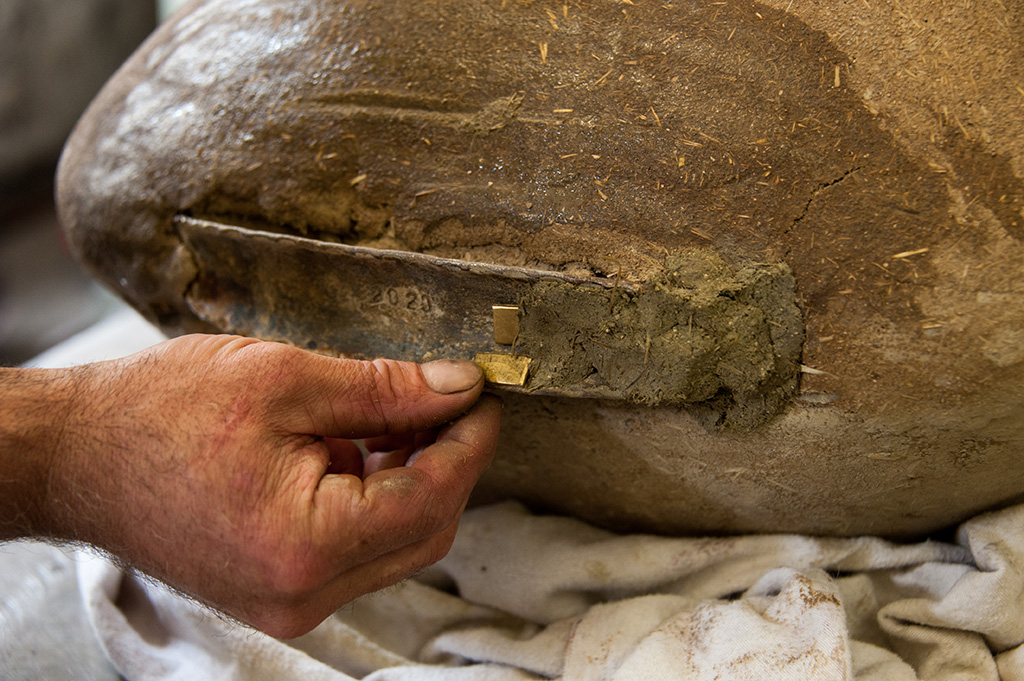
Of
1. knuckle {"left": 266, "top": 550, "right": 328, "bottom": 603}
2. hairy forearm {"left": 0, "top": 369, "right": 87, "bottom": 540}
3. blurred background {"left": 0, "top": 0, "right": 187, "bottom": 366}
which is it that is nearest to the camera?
knuckle {"left": 266, "top": 550, "right": 328, "bottom": 603}

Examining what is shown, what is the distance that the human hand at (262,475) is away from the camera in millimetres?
945

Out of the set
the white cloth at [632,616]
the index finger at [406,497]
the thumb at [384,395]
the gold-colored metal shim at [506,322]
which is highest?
the gold-colored metal shim at [506,322]

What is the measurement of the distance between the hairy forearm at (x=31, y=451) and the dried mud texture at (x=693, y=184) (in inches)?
13.3

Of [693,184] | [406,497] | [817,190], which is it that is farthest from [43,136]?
[817,190]

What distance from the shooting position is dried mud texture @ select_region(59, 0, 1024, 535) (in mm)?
979

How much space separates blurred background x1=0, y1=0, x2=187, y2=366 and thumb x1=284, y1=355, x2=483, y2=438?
239 cm

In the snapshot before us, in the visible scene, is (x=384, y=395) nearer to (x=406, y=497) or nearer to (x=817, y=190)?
(x=406, y=497)

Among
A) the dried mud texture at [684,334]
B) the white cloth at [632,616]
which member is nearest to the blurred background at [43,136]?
the white cloth at [632,616]

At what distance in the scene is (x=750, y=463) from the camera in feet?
3.71

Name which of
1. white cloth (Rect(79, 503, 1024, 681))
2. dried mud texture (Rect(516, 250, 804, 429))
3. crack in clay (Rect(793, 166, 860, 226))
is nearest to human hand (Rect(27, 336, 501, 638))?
dried mud texture (Rect(516, 250, 804, 429))

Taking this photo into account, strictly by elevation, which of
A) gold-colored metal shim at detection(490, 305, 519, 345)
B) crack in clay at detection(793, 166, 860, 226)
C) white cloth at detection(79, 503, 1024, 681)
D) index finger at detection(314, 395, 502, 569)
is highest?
crack in clay at detection(793, 166, 860, 226)

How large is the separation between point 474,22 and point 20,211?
110 inches

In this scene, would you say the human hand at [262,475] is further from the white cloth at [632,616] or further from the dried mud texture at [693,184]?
the white cloth at [632,616]

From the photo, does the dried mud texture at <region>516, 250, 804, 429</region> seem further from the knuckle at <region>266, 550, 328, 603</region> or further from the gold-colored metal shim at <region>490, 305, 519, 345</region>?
the knuckle at <region>266, 550, 328, 603</region>
